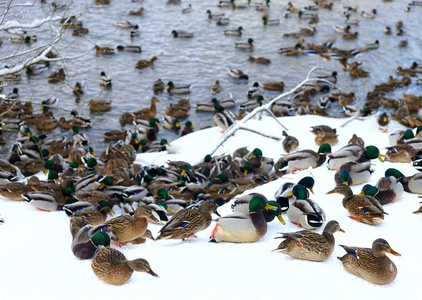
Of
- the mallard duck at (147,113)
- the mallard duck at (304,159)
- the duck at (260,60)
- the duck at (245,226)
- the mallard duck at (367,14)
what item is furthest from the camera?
the mallard duck at (367,14)

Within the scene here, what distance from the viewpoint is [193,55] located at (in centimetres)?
1925

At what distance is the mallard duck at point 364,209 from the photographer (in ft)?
18.6

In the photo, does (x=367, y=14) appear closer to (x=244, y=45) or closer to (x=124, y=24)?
(x=244, y=45)

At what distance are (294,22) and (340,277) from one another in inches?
798

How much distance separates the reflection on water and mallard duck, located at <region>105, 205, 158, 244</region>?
7273 millimetres

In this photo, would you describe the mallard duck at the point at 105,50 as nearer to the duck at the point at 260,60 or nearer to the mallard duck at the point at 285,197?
the duck at the point at 260,60

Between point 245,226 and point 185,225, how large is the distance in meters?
0.73

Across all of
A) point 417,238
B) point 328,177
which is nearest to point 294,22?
point 328,177

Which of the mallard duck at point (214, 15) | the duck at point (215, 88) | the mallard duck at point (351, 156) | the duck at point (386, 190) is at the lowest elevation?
the mallard duck at point (214, 15)

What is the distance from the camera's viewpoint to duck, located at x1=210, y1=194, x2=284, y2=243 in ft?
18.0

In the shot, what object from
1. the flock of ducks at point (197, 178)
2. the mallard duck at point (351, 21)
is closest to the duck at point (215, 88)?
the flock of ducks at point (197, 178)

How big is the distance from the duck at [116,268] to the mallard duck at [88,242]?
0.46 m

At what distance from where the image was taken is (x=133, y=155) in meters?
11.2

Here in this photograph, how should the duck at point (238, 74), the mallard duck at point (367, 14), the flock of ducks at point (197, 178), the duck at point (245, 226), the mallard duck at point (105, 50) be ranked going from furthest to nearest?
the mallard duck at point (367, 14), the mallard duck at point (105, 50), the duck at point (238, 74), the duck at point (245, 226), the flock of ducks at point (197, 178)
